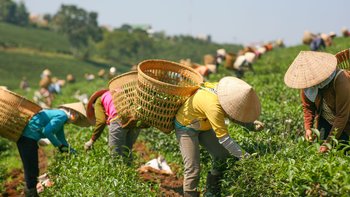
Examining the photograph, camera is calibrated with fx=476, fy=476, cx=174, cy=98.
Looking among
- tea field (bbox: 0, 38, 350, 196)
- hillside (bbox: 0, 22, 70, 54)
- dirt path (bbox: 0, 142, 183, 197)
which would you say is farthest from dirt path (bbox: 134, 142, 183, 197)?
hillside (bbox: 0, 22, 70, 54)

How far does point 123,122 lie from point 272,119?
2.26 metres

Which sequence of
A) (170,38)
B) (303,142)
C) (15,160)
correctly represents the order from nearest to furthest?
(303,142), (15,160), (170,38)

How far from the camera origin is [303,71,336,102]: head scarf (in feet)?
13.1

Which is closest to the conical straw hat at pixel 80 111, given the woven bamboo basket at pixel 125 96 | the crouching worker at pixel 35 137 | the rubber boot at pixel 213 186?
the crouching worker at pixel 35 137

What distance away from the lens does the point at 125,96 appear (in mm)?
5074

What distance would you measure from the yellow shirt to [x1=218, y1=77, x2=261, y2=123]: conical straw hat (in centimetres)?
9

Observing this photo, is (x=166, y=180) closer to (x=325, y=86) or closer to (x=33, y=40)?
(x=325, y=86)

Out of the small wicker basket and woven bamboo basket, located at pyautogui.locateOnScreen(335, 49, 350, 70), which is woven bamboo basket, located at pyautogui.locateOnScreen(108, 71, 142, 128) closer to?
the small wicker basket

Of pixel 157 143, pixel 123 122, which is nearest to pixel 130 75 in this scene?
pixel 123 122

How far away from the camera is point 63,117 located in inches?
211

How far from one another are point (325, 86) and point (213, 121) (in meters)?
1.01

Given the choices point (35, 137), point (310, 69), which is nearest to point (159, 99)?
point (310, 69)

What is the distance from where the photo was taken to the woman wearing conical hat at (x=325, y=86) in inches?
155

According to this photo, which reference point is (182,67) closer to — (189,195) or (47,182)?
(189,195)
